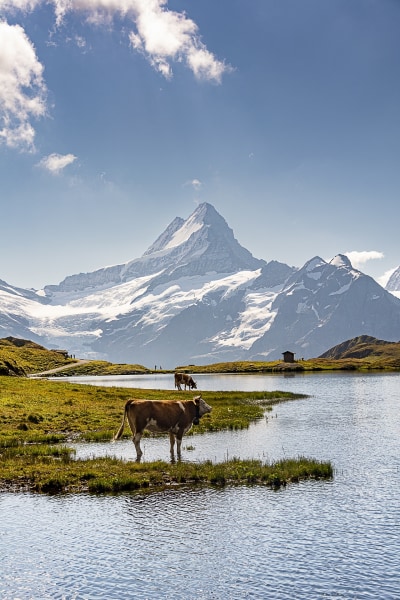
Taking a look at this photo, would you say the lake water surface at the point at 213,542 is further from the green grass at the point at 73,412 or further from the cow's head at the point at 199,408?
the green grass at the point at 73,412

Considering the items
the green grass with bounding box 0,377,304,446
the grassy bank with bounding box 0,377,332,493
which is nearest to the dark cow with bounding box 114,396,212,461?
the grassy bank with bounding box 0,377,332,493

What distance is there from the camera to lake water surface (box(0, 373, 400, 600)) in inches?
567

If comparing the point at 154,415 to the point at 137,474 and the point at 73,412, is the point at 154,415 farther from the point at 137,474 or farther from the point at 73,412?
the point at 73,412

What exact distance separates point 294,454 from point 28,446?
51.3 feet

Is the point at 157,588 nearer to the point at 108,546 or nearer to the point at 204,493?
the point at 108,546

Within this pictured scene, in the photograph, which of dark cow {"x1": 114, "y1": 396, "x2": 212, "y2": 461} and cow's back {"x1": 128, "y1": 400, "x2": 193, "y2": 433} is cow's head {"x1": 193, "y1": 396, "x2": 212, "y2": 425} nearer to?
dark cow {"x1": 114, "y1": 396, "x2": 212, "y2": 461}

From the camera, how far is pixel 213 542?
1764cm

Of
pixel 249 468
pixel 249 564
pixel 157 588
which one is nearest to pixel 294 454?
pixel 249 468

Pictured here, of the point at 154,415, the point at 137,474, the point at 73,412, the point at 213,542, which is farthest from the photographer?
the point at 73,412

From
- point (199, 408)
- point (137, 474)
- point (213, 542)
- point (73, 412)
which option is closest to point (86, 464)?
point (137, 474)

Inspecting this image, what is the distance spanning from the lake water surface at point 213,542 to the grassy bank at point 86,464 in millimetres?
1318

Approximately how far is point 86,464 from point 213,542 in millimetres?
→ 12216

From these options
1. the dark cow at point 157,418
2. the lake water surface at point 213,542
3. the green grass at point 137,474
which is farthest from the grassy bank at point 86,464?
the dark cow at point 157,418

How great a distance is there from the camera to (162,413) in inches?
1212
